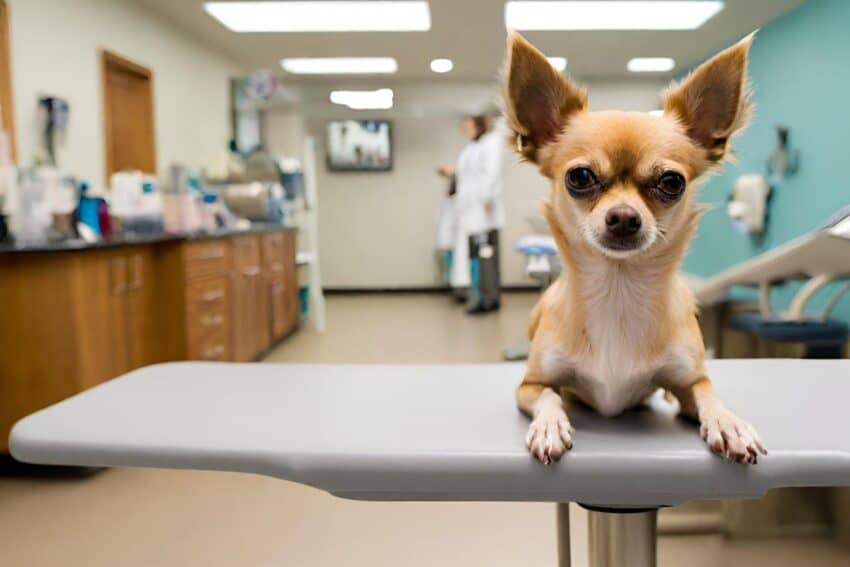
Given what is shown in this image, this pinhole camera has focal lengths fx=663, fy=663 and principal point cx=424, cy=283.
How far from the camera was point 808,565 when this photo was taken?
61.6 inches

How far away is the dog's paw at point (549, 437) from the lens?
1.96 ft

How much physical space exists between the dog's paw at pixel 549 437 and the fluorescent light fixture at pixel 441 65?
1.71 meters

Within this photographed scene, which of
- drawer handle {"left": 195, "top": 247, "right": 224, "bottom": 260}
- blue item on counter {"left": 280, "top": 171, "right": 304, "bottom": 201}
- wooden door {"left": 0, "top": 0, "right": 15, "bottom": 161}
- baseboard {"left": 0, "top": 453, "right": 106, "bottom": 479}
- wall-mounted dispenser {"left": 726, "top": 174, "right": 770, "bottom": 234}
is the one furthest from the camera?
blue item on counter {"left": 280, "top": 171, "right": 304, "bottom": 201}

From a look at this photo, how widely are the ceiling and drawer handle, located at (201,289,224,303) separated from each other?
3.53 ft

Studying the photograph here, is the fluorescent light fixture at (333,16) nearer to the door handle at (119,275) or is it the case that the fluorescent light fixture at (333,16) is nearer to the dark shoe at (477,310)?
the door handle at (119,275)

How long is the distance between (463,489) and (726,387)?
0.44 metres

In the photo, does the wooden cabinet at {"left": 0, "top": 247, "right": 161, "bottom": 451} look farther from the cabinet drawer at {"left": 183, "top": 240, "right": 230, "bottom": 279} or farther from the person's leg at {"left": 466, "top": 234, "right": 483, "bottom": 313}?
the person's leg at {"left": 466, "top": 234, "right": 483, "bottom": 313}

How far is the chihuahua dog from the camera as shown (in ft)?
2.08

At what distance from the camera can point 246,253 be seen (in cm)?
366

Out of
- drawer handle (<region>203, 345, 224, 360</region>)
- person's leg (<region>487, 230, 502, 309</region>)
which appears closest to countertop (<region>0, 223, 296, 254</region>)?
drawer handle (<region>203, 345, 224, 360</region>)

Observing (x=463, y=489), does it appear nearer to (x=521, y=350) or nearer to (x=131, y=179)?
(x=131, y=179)

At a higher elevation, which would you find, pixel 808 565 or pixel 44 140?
pixel 44 140

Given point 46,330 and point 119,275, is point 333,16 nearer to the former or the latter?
point 119,275

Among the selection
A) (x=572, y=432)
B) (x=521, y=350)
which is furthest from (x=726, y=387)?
(x=521, y=350)
